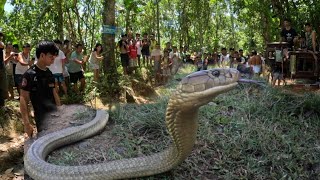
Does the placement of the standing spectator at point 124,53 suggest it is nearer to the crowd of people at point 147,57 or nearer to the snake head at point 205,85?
the crowd of people at point 147,57

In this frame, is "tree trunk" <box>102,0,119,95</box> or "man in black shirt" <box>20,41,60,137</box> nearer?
"man in black shirt" <box>20,41,60,137</box>

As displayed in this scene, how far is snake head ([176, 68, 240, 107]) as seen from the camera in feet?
8.27

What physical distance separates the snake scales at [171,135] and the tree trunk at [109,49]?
594 centimetres

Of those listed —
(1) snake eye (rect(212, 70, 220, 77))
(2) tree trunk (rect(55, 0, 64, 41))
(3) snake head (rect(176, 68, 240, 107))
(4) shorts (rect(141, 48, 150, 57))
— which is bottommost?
(3) snake head (rect(176, 68, 240, 107))

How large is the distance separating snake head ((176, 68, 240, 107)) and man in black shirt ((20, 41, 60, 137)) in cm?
232

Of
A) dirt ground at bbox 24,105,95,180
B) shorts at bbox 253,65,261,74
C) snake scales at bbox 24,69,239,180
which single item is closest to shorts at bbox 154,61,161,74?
shorts at bbox 253,65,261,74

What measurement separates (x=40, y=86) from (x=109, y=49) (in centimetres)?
638

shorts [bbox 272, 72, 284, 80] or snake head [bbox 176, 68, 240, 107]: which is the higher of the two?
snake head [bbox 176, 68, 240, 107]

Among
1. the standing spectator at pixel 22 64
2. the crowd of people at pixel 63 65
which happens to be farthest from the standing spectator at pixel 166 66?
the standing spectator at pixel 22 64

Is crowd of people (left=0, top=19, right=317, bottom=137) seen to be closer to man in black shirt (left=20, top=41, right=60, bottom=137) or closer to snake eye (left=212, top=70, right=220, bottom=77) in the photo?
man in black shirt (left=20, top=41, right=60, bottom=137)

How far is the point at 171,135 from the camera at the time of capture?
285cm

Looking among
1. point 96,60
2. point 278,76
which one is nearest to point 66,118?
point 96,60

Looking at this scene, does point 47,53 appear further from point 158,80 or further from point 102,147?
point 158,80

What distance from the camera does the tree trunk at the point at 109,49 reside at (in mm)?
10688
